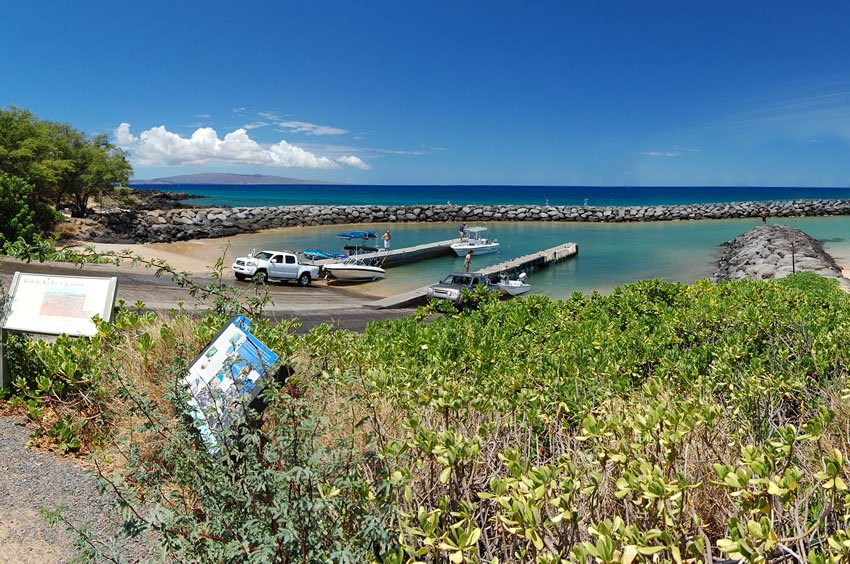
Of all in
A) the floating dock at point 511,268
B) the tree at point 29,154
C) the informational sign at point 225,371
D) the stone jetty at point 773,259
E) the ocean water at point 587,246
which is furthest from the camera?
the tree at point 29,154

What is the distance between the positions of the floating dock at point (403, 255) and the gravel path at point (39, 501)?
82.3 ft

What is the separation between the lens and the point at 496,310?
27.1 feet

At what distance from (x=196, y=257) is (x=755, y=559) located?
38.7 meters

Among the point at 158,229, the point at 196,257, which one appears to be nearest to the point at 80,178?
the point at 158,229

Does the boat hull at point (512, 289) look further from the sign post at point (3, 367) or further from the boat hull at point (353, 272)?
the sign post at point (3, 367)

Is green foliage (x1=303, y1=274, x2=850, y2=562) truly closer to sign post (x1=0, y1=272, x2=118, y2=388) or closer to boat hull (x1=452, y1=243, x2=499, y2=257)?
sign post (x1=0, y1=272, x2=118, y2=388)

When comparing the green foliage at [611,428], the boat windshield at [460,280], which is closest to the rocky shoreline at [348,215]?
the boat windshield at [460,280]

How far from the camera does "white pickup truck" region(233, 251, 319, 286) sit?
1048 inches

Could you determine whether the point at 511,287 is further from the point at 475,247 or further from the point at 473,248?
the point at 475,247

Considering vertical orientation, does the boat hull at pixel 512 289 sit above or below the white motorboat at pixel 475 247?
below

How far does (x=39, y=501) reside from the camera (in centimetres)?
465

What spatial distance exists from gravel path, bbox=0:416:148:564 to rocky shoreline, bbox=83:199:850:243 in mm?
39567

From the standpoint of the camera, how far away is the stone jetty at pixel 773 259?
26.5 metres

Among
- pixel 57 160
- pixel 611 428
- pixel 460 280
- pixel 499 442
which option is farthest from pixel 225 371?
pixel 57 160
